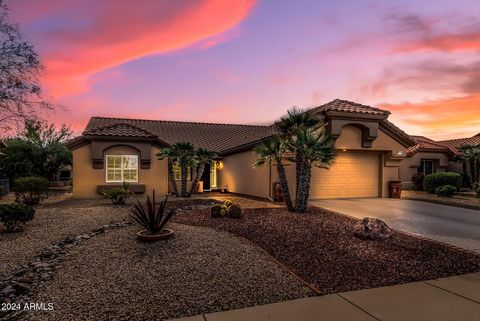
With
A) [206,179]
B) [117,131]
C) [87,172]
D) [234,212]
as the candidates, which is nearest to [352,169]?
[234,212]

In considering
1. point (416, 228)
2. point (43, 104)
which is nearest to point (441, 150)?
point (416, 228)

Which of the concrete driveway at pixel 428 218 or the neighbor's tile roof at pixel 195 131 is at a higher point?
the neighbor's tile roof at pixel 195 131

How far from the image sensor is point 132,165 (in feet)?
63.0

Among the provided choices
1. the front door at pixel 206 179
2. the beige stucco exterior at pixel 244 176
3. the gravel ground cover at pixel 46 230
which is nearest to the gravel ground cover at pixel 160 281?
the gravel ground cover at pixel 46 230

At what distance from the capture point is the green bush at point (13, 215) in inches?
324

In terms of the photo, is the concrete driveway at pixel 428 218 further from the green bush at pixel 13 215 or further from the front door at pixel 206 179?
the green bush at pixel 13 215

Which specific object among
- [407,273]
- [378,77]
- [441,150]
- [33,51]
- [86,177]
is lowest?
[407,273]

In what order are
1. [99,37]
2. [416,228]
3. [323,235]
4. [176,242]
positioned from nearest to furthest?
1. [176,242]
2. [323,235]
3. [416,228]
4. [99,37]

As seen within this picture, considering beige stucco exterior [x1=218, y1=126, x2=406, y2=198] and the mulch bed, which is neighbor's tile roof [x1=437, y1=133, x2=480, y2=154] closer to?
beige stucco exterior [x1=218, y1=126, x2=406, y2=198]

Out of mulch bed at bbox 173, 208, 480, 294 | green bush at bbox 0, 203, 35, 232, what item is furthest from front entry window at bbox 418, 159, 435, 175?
green bush at bbox 0, 203, 35, 232

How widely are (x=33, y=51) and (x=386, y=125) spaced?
17275 mm

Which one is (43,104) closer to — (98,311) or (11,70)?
(11,70)

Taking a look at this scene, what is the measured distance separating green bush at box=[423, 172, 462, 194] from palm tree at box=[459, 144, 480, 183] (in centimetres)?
332

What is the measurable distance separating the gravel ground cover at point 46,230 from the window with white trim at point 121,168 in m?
6.23
